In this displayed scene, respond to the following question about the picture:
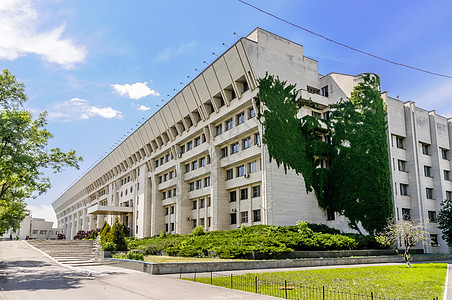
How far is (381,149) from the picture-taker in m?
36.0

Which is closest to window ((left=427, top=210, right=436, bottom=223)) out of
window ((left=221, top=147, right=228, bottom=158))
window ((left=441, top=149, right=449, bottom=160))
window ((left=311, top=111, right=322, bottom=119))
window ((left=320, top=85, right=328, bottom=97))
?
window ((left=441, top=149, right=449, bottom=160))

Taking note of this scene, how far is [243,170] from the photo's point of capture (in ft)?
130

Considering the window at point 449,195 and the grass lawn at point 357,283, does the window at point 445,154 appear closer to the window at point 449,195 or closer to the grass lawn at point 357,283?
the window at point 449,195

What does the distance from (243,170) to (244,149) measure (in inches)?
96.6

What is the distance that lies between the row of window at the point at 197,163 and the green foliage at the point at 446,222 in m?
26.8

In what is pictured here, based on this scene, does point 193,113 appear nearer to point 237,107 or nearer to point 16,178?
point 237,107

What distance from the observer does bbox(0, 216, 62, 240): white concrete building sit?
435 feet

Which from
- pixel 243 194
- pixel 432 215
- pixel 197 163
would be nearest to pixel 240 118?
pixel 243 194

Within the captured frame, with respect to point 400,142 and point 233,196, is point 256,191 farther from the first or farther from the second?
point 400,142

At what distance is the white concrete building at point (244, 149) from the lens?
116 ft

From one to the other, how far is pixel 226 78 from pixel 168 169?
2129 centimetres

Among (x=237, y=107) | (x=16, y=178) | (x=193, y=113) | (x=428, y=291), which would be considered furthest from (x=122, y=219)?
(x=428, y=291)

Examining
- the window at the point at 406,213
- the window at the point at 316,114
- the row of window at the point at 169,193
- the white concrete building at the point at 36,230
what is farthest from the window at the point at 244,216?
the white concrete building at the point at 36,230

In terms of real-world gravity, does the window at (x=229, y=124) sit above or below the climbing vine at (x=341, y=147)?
above
